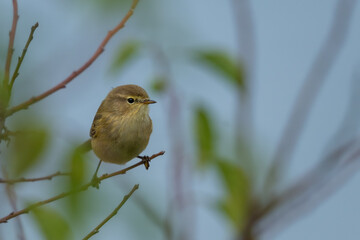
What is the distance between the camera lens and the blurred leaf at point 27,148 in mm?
1910

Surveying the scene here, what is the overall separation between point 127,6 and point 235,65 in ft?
2.37

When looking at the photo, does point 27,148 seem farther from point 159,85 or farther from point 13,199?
point 159,85

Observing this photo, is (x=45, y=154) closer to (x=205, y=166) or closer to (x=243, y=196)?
(x=205, y=166)

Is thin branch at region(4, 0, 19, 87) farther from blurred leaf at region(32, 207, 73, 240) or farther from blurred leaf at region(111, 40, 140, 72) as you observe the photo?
blurred leaf at region(111, 40, 140, 72)

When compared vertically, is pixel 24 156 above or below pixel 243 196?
above

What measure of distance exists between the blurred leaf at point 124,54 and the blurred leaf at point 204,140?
0.60 metres

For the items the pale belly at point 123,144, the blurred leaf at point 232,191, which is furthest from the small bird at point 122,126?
the blurred leaf at point 232,191

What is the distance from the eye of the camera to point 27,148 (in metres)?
2.05

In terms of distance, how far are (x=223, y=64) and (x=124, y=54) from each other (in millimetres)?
628

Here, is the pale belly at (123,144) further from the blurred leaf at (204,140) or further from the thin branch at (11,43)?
the thin branch at (11,43)

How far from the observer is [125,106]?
4418mm

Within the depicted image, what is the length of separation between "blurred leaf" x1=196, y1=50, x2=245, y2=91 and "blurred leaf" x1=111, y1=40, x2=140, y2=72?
0.40m

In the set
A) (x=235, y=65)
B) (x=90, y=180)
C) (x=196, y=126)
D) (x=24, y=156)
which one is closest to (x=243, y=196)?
(x=196, y=126)

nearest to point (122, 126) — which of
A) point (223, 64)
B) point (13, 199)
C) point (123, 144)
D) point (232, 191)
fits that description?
point (123, 144)
